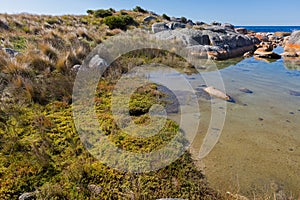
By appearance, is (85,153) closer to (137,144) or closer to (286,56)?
(137,144)

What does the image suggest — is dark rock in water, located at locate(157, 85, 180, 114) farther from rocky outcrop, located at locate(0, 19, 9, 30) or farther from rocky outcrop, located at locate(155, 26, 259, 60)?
rocky outcrop, located at locate(0, 19, 9, 30)

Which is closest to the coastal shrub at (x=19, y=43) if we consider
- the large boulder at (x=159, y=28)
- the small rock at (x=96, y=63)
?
the small rock at (x=96, y=63)

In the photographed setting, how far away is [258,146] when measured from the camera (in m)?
4.40

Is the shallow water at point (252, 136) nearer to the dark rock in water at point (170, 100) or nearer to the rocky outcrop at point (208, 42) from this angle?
the dark rock in water at point (170, 100)

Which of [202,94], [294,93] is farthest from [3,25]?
[294,93]

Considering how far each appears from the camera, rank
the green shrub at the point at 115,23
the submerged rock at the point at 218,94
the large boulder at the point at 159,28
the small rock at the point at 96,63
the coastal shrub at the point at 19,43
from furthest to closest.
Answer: the large boulder at the point at 159,28 → the green shrub at the point at 115,23 → the coastal shrub at the point at 19,43 → the small rock at the point at 96,63 → the submerged rock at the point at 218,94

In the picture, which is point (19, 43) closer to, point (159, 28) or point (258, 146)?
point (258, 146)

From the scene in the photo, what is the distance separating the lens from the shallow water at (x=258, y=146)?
3.41 metres

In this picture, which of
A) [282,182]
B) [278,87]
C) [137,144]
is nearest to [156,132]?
[137,144]

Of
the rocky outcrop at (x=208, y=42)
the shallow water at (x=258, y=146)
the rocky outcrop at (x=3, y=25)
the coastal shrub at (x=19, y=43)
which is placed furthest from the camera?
the rocky outcrop at (x=208, y=42)

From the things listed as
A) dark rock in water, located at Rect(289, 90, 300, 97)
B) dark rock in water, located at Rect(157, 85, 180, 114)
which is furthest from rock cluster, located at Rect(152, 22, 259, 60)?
dark rock in water, located at Rect(157, 85, 180, 114)

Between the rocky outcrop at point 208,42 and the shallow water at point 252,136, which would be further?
the rocky outcrop at point 208,42

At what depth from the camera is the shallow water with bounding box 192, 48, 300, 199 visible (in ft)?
11.2

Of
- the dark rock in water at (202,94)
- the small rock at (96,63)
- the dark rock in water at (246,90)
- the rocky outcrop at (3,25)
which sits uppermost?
the rocky outcrop at (3,25)
